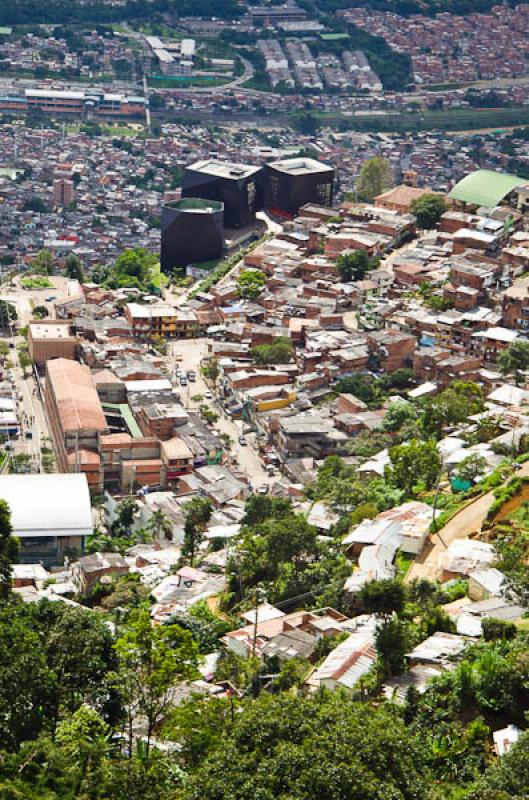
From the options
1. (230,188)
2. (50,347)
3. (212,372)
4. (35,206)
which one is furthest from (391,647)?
(35,206)

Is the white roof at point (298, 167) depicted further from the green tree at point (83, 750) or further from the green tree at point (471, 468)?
the green tree at point (83, 750)

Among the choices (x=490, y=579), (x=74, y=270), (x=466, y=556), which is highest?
(x=490, y=579)

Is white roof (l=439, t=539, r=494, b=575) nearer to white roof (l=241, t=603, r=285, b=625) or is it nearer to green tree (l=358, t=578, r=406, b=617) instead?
green tree (l=358, t=578, r=406, b=617)

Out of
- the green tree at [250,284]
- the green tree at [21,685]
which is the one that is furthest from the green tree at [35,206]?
the green tree at [21,685]

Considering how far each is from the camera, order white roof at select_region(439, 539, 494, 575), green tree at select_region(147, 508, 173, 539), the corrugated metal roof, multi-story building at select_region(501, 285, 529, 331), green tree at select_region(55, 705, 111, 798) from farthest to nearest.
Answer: multi-story building at select_region(501, 285, 529, 331) < the corrugated metal roof < green tree at select_region(147, 508, 173, 539) < white roof at select_region(439, 539, 494, 575) < green tree at select_region(55, 705, 111, 798)

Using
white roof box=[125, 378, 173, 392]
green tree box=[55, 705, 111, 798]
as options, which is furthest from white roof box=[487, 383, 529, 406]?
green tree box=[55, 705, 111, 798]

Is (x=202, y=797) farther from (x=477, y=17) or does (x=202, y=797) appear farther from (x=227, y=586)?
(x=477, y=17)

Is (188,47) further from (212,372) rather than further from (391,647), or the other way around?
(391,647)
